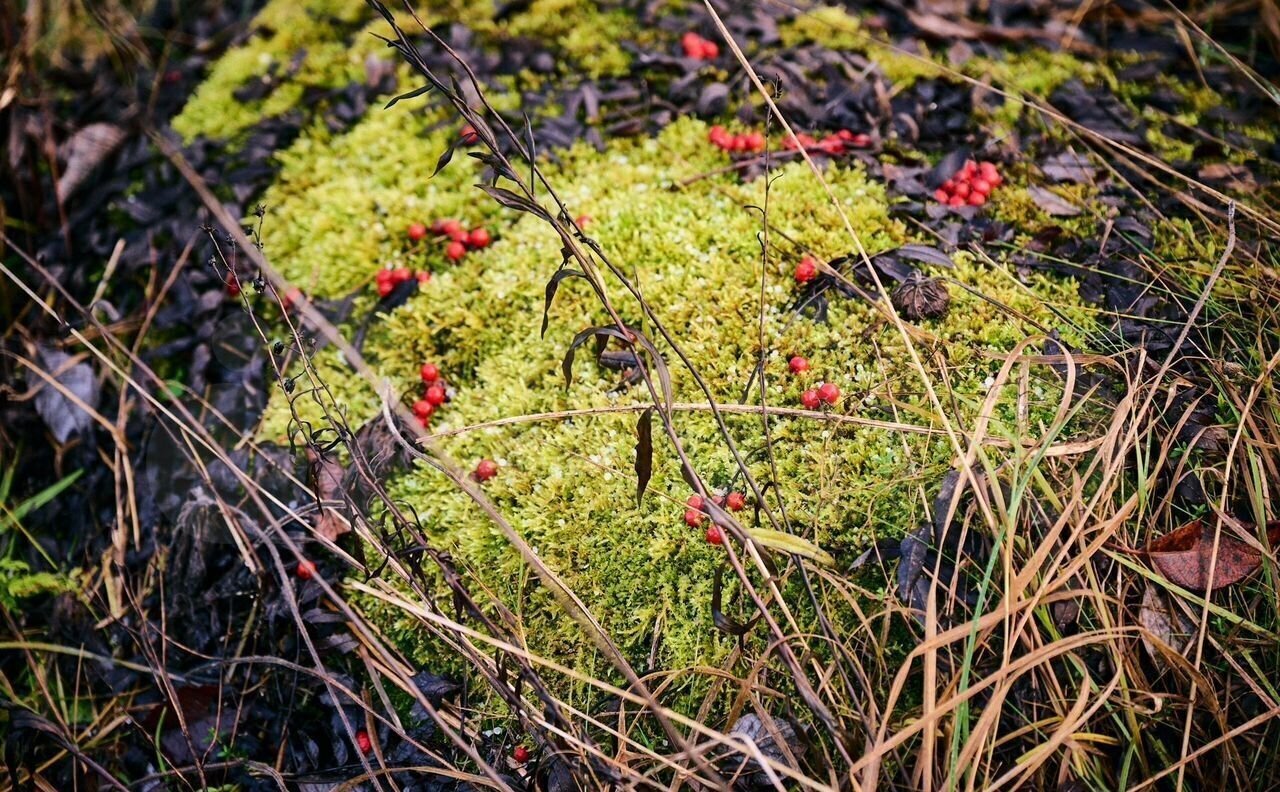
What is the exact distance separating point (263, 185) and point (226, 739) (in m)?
2.48

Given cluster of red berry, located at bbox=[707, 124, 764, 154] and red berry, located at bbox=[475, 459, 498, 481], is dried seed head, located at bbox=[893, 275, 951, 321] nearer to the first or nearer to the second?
cluster of red berry, located at bbox=[707, 124, 764, 154]

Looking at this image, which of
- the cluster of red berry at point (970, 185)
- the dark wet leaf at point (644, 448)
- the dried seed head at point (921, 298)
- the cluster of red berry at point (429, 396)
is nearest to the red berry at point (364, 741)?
the cluster of red berry at point (429, 396)

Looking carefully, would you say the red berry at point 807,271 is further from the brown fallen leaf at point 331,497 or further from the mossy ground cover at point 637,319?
the brown fallen leaf at point 331,497

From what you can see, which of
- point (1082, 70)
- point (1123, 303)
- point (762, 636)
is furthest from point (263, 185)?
point (1082, 70)

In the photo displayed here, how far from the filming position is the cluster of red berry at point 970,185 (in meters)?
3.34

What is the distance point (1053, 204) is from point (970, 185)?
323 mm

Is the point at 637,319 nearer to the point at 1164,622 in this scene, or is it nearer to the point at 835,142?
the point at 835,142

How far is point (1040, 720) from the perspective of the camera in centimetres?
214

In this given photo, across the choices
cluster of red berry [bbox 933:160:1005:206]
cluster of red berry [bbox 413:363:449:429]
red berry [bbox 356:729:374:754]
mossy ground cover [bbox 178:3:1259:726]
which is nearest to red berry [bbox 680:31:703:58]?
mossy ground cover [bbox 178:3:1259:726]

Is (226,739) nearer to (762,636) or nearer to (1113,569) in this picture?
(762,636)

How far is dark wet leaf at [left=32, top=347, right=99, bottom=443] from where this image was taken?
340 centimetres

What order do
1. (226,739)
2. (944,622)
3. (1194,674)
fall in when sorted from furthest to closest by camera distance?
(226,739) → (944,622) → (1194,674)

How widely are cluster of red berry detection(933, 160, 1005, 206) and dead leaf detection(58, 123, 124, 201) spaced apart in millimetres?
4031

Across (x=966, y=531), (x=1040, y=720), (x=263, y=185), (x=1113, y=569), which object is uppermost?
(x=263, y=185)
